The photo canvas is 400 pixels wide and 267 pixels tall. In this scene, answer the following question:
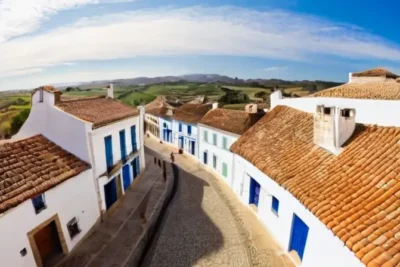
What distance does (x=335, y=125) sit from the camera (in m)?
9.33

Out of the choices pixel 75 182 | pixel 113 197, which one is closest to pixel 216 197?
pixel 113 197

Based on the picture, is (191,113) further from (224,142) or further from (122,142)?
(122,142)

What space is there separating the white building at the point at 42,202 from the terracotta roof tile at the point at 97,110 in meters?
2.03

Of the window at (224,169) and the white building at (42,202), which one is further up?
the white building at (42,202)

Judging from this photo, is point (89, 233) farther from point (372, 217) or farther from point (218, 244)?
point (372, 217)

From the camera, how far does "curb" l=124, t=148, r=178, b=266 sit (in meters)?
10.9

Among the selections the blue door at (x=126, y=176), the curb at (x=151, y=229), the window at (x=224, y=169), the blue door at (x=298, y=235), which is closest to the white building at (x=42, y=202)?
the curb at (x=151, y=229)

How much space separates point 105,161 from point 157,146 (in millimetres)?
20126

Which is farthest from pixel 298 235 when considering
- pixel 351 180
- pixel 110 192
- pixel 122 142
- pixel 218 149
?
pixel 218 149

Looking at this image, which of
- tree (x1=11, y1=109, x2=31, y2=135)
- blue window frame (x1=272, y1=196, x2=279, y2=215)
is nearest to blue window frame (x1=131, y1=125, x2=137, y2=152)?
blue window frame (x1=272, y1=196, x2=279, y2=215)

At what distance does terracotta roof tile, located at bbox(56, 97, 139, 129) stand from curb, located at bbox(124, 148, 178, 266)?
19.8 ft

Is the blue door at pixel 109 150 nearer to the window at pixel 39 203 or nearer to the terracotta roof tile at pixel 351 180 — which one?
the window at pixel 39 203

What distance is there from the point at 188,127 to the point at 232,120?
8.40 m

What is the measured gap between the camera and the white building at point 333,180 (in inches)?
244
